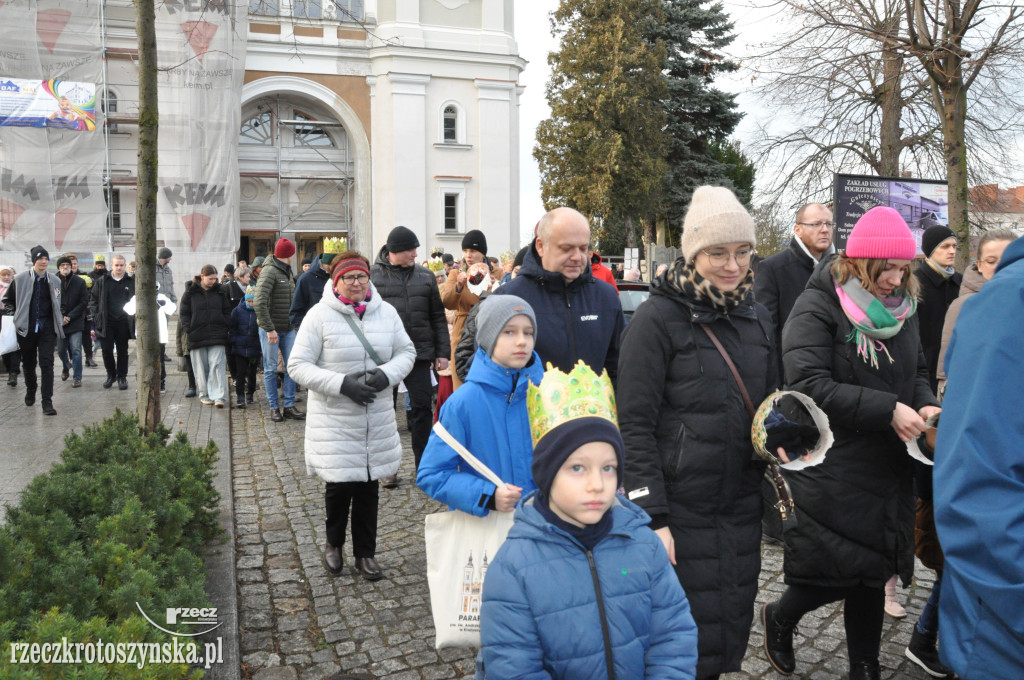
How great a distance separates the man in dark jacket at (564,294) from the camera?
4113mm

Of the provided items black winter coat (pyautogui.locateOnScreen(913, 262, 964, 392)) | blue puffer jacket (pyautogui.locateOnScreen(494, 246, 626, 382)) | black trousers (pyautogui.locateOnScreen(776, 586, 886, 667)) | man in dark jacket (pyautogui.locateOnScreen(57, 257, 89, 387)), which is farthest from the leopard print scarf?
man in dark jacket (pyautogui.locateOnScreen(57, 257, 89, 387))

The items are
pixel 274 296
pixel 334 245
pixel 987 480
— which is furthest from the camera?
pixel 274 296

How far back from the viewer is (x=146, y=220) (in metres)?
6.61

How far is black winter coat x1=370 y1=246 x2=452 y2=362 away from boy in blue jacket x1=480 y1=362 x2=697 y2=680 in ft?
16.8

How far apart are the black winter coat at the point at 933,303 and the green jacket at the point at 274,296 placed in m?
7.37

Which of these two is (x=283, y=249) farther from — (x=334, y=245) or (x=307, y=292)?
(x=334, y=245)

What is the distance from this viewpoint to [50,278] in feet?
39.2

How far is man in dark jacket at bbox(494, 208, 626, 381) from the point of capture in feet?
13.5

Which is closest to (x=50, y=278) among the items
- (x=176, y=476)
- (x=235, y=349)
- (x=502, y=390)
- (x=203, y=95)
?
(x=235, y=349)

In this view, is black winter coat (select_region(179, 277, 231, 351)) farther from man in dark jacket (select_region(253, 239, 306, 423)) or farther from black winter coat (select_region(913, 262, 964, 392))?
black winter coat (select_region(913, 262, 964, 392))

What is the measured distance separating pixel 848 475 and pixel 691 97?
40.5m

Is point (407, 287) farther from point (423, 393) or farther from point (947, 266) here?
point (947, 266)

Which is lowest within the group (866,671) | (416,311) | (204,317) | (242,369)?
(866,671)

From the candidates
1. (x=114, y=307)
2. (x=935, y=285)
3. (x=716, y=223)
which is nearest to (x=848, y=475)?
(x=716, y=223)
